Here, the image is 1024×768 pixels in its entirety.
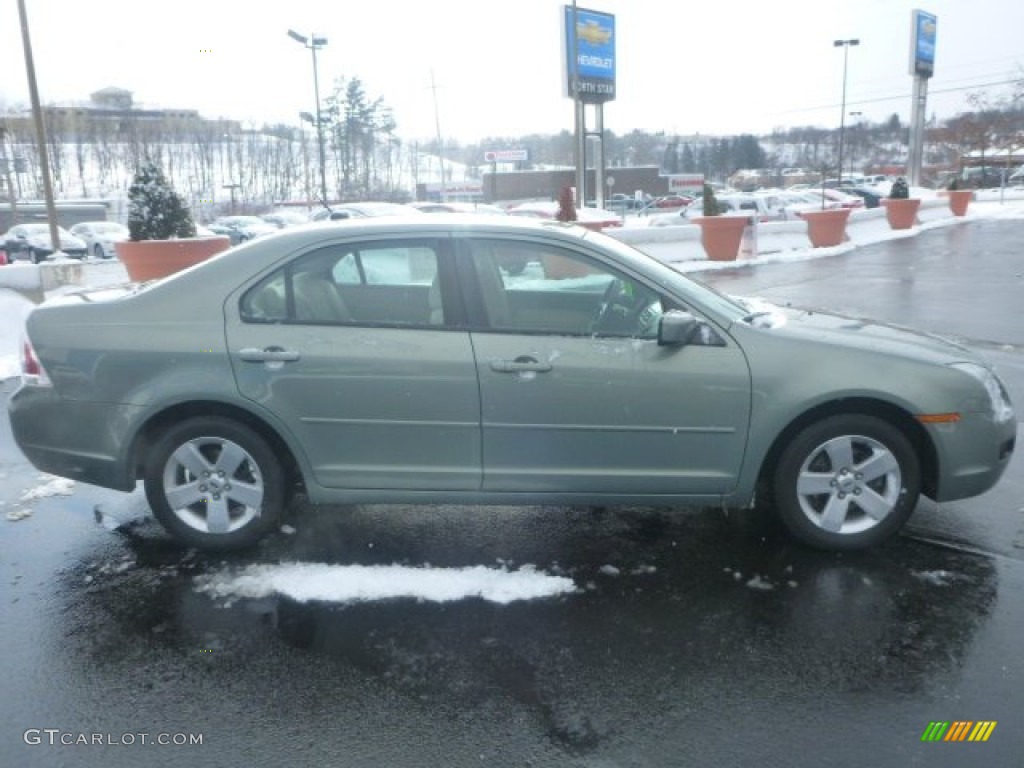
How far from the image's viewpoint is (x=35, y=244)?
29.6 meters

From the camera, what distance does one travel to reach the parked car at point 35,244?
29250mm

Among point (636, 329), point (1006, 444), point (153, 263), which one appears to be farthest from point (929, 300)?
point (153, 263)

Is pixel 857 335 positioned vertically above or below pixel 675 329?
below

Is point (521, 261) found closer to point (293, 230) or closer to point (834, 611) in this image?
point (293, 230)

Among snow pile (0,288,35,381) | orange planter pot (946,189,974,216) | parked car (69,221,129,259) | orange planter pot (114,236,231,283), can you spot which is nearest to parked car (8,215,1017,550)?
snow pile (0,288,35,381)

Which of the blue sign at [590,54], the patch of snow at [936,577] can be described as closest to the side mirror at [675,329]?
the patch of snow at [936,577]

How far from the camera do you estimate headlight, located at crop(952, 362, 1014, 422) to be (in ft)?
12.9

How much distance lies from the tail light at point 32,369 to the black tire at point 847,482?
11.4 ft

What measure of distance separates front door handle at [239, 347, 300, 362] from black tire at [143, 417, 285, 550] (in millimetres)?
339

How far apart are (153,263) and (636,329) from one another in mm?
9420

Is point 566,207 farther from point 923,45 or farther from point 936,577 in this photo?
point 923,45

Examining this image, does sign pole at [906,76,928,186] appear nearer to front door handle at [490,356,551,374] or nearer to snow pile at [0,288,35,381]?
snow pile at [0,288,35,381]

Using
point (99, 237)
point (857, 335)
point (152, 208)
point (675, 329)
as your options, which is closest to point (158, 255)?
point (152, 208)

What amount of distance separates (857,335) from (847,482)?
707mm
